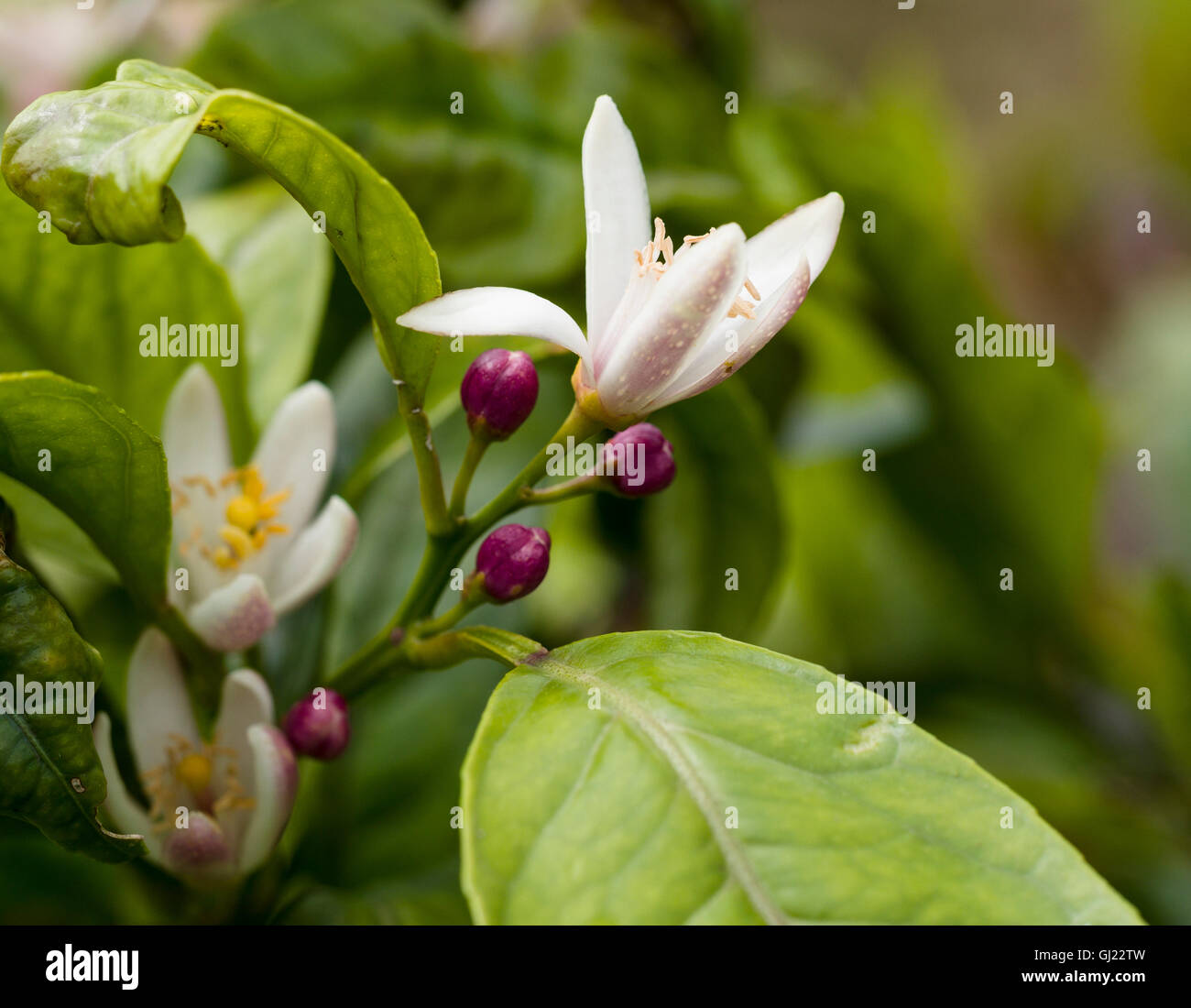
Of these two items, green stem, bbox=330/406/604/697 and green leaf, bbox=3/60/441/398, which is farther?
green stem, bbox=330/406/604/697

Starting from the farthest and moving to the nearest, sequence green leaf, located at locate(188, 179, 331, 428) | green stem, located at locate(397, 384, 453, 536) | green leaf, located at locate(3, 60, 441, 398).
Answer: green leaf, located at locate(188, 179, 331, 428)
green stem, located at locate(397, 384, 453, 536)
green leaf, located at locate(3, 60, 441, 398)

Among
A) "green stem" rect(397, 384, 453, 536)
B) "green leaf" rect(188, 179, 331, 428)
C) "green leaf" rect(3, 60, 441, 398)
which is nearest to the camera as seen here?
"green leaf" rect(3, 60, 441, 398)

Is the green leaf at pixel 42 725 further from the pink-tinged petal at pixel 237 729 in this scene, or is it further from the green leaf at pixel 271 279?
the green leaf at pixel 271 279

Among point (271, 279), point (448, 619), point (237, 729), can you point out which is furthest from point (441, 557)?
point (271, 279)

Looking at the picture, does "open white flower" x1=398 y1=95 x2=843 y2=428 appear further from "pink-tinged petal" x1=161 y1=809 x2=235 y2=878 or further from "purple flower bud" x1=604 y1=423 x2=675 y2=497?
"pink-tinged petal" x1=161 y1=809 x2=235 y2=878

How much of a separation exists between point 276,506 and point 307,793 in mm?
206

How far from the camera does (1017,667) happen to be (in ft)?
3.64

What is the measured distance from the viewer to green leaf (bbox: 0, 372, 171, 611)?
0.40m

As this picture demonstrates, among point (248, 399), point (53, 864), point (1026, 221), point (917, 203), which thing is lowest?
point (53, 864)

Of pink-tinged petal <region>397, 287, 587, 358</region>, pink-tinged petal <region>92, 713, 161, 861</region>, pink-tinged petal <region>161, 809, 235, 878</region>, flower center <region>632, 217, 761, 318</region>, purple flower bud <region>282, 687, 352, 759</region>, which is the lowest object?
pink-tinged petal <region>161, 809, 235, 878</region>

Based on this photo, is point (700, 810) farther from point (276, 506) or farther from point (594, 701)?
point (276, 506)

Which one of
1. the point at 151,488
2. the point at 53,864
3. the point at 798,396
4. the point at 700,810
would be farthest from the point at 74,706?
the point at 798,396

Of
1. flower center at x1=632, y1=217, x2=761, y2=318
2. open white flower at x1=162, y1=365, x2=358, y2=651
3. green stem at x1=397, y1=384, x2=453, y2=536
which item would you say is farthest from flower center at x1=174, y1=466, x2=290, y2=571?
flower center at x1=632, y1=217, x2=761, y2=318

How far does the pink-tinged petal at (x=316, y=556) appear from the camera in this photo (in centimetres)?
49
